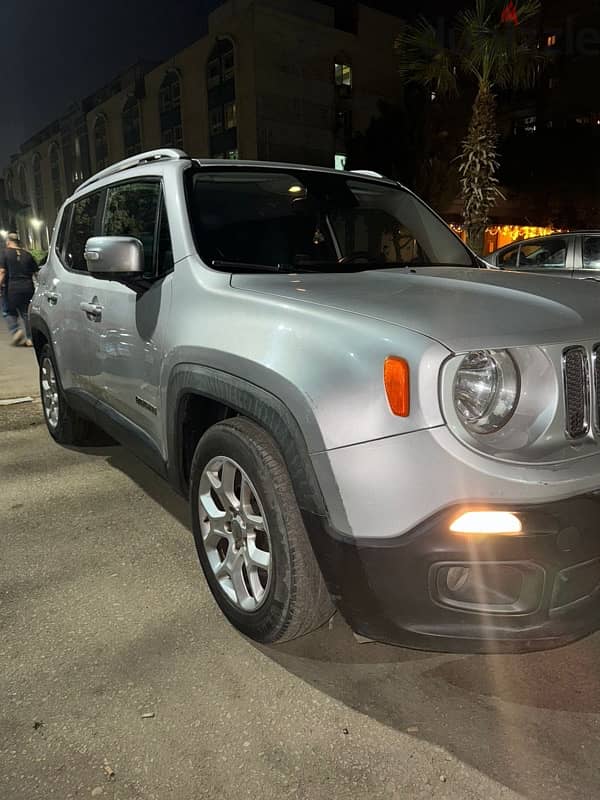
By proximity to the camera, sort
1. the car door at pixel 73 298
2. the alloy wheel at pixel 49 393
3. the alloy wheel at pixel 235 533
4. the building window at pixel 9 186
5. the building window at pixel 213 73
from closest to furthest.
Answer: the alloy wheel at pixel 235 533 → the car door at pixel 73 298 → the alloy wheel at pixel 49 393 → the building window at pixel 213 73 → the building window at pixel 9 186

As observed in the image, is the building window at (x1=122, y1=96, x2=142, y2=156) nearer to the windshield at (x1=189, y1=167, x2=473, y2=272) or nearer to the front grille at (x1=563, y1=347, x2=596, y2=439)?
the windshield at (x1=189, y1=167, x2=473, y2=272)

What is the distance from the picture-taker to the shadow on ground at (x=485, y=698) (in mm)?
1838

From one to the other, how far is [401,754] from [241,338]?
4.62 feet

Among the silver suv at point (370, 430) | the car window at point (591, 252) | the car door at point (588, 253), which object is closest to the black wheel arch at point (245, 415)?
the silver suv at point (370, 430)

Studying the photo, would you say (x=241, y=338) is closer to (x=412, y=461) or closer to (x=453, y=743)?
(x=412, y=461)

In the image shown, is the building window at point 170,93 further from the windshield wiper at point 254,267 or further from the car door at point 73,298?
the windshield wiper at point 254,267

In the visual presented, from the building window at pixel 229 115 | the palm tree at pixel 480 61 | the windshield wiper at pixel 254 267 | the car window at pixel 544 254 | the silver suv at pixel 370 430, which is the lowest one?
the silver suv at pixel 370 430

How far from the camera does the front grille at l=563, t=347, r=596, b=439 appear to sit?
74.5 inches

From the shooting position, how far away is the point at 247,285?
2.41 m

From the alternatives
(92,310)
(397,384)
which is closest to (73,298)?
(92,310)

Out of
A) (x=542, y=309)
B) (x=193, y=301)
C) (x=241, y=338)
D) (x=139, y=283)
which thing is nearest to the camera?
(x=542, y=309)

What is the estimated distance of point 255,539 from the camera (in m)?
2.35

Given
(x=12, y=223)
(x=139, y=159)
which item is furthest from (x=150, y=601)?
(x=12, y=223)

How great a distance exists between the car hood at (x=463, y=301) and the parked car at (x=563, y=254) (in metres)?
5.72
